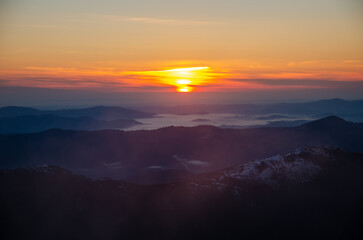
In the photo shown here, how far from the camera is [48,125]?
14938 cm

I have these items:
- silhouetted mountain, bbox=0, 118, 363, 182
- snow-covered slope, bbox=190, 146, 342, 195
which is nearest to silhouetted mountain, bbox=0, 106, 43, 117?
silhouetted mountain, bbox=0, 118, 363, 182

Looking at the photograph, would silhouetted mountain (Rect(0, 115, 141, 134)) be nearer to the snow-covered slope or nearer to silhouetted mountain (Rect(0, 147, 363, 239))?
the snow-covered slope

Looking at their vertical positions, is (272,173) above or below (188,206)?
above

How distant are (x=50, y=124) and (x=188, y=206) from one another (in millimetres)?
129301

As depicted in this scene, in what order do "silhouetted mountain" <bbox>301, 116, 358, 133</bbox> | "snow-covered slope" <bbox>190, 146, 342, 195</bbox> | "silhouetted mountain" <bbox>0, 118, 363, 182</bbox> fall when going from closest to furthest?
"snow-covered slope" <bbox>190, 146, 342, 195</bbox> < "silhouetted mountain" <bbox>0, 118, 363, 182</bbox> < "silhouetted mountain" <bbox>301, 116, 358, 133</bbox>

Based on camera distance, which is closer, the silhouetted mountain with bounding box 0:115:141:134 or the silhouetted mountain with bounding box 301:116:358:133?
the silhouetted mountain with bounding box 301:116:358:133

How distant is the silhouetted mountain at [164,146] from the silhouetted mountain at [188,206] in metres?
39.1

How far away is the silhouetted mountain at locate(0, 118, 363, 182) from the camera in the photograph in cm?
7844

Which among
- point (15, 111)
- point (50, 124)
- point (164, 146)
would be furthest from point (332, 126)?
point (15, 111)

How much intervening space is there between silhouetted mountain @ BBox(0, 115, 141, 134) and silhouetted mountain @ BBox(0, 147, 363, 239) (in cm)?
11605

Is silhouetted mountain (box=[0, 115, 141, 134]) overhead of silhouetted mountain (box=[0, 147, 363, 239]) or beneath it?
beneath

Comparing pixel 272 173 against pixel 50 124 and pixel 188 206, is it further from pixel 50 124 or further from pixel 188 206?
pixel 50 124

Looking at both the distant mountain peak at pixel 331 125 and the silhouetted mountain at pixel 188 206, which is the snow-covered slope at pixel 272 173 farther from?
the distant mountain peak at pixel 331 125

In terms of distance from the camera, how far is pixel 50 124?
494ft
